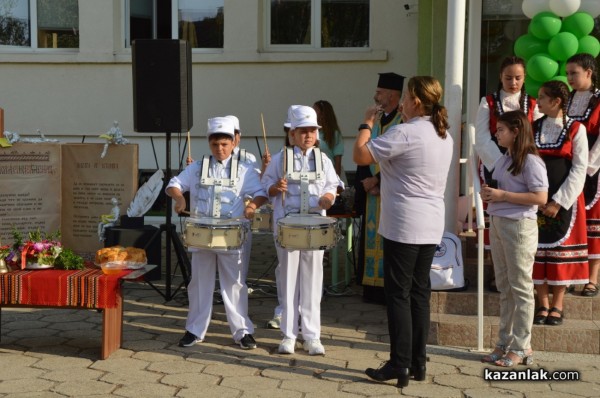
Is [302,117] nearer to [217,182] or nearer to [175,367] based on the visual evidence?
[217,182]

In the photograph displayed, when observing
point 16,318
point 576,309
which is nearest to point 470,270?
point 576,309

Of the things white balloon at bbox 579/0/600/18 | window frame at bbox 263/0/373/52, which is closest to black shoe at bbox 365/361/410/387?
white balloon at bbox 579/0/600/18

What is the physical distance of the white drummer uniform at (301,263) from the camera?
20.1 ft

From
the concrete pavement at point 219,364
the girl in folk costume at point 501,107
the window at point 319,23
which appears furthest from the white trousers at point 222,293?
the window at point 319,23

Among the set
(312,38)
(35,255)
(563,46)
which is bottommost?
(35,255)

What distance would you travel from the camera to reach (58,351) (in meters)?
6.18

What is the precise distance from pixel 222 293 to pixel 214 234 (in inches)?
22.5

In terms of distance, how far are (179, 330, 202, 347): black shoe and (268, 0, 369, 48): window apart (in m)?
6.44

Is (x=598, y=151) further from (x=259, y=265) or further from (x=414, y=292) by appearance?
(x=259, y=265)

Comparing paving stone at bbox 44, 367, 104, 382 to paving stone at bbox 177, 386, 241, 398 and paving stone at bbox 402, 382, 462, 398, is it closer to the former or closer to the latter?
paving stone at bbox 177, 386, 241, 398

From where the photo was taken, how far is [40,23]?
12.4 m

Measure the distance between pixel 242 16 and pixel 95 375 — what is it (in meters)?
7.16

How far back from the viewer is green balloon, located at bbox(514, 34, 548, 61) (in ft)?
23.3

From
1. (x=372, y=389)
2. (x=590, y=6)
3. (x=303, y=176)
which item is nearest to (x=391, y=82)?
(x=303, y=176)
